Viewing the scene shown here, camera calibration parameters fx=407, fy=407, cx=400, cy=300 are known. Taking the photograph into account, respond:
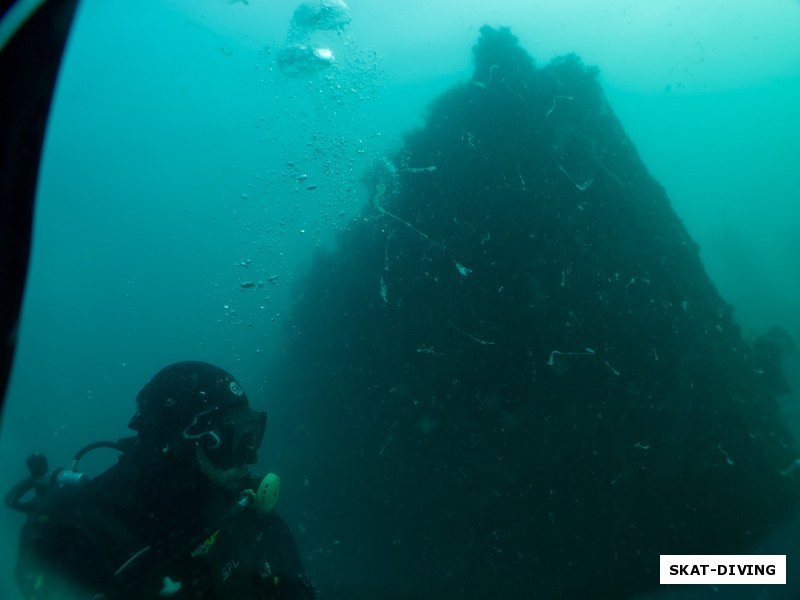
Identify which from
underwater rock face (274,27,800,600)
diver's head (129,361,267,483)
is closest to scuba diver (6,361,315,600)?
diver's head (129,361,267,483)

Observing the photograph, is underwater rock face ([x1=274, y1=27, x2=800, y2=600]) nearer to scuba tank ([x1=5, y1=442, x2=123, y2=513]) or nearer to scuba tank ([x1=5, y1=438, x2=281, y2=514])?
scuba tank ([x1=5, y1=438, x2=281, y2=514])

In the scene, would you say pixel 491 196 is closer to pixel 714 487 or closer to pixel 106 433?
pixel 714 487

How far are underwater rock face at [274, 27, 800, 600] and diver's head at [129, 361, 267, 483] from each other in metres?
3.89

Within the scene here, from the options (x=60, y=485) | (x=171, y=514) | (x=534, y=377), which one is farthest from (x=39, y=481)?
(x=534, y=377)

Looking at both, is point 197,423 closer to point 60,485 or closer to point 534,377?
point 60,485

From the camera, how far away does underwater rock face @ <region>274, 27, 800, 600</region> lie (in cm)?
625

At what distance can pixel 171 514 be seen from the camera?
11.2 feet

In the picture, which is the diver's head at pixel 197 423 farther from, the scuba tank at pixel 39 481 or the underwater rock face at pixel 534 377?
the underwater rock face at pixel 534 377

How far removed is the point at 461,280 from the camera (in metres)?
7.03

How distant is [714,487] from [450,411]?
4.06 metres

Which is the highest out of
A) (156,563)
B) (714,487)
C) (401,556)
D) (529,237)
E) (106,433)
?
(529,237)

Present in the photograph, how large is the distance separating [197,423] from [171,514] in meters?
0.75

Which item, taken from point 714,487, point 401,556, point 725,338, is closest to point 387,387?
point 401,556

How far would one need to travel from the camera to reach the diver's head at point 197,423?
368cm
